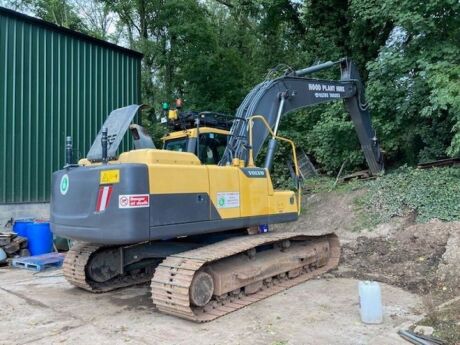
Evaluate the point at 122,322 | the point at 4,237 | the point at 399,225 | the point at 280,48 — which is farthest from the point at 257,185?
the point at 280,48

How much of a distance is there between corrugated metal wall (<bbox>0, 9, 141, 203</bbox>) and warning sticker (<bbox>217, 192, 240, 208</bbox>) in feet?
21.5

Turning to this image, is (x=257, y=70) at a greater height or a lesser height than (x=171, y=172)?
greater

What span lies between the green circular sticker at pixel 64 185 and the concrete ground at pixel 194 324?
1.51 m

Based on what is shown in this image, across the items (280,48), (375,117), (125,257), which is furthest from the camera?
(280,48)

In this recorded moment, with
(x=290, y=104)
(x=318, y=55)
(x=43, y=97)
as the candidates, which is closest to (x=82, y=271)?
(x=290, y=104)

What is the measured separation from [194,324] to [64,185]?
7.80 ft

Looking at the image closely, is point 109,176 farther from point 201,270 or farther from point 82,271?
point 82,271

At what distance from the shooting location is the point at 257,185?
6.67 metres

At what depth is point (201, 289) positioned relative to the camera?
5.41 m

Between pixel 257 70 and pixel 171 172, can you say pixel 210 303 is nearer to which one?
pixel 171 172

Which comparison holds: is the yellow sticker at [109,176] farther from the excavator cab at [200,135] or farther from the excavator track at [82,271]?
the excavator track at [82,271]

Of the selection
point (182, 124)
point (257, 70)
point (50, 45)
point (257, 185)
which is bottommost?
point (257, 185)

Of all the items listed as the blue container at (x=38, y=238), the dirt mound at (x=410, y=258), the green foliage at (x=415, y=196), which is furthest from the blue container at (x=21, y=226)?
the green foliage at (x=415, y=196)

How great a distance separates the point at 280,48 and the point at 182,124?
14283 mm
